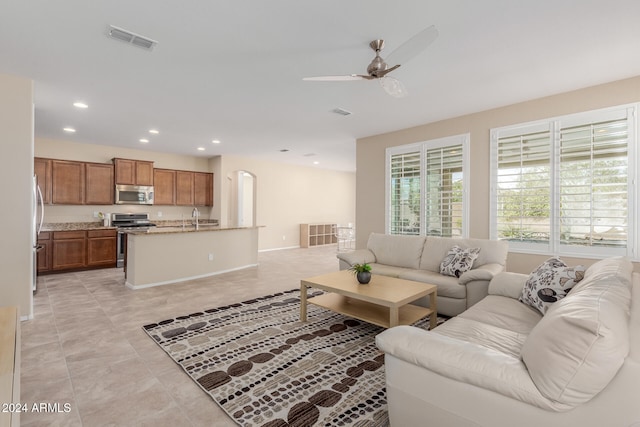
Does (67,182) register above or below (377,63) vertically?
below

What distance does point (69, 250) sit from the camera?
19.6 feet

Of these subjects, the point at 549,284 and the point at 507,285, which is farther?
the point at 507,285

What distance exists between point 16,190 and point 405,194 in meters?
5.36

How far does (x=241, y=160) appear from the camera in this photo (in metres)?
8.46

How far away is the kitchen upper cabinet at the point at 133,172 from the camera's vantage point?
6.77 meters

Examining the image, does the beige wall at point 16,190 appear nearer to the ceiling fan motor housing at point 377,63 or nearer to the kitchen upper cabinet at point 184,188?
the ceiling fan motor housing at point 377,63

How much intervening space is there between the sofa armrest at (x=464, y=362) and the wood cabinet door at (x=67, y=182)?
716 centimetres

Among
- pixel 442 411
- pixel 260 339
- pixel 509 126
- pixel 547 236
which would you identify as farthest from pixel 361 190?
pixel 442 411

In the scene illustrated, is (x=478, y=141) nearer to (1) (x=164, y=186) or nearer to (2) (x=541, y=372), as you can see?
(2) (x=541, y=372)

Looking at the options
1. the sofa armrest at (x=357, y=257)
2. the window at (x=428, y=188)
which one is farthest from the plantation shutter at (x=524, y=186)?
the sofa armrest at (x=357, y=257)

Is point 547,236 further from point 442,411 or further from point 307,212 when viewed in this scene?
point 307,212

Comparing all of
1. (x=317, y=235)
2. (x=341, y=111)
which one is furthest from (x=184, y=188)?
(x=341, y=111)

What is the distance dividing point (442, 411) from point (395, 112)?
4.04 meters

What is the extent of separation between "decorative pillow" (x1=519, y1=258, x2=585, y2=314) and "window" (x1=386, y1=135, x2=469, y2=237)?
2.18 m
